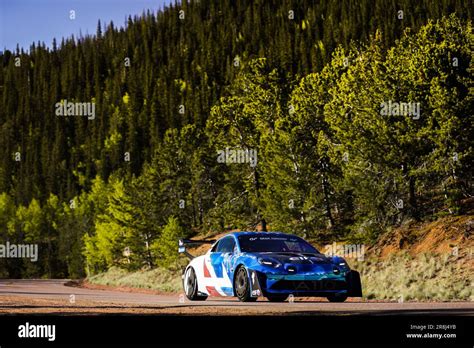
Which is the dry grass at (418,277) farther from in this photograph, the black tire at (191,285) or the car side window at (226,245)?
the car side window at (226,245)

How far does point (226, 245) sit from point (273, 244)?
1033 mm

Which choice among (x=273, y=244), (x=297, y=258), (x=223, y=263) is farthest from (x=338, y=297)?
→ (x=223, y=263)

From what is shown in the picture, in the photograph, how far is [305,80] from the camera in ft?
132

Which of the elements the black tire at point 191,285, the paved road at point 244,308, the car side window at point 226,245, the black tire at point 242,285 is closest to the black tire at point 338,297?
the paved road at point 244,308

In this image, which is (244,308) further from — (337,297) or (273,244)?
(273,244)

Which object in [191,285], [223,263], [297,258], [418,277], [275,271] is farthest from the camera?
[418,277]

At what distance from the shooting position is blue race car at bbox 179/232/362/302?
462 inches

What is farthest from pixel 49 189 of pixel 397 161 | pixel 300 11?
pixel 397 161

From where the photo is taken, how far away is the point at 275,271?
11.8 meters

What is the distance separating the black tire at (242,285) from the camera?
12.2 m

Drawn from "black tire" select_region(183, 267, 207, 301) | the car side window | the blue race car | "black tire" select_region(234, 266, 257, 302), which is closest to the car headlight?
the blue race car
